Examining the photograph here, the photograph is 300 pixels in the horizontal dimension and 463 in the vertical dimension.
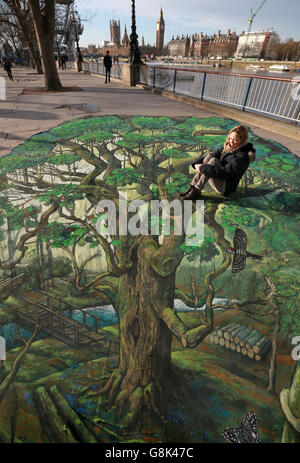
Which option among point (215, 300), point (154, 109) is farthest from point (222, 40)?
point (215, 300)

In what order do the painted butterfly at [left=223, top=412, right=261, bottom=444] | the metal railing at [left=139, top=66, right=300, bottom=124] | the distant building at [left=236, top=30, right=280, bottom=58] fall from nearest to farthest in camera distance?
1. the painted butterfly at [left=223, top=412, right=261, bottom=444]
2. the metal railing at [left=139, top=66, right=300, bottom=124]
3. the distant building at [left=236, top=30, right=280, bottom=58]

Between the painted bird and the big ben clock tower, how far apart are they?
180840 millimetres

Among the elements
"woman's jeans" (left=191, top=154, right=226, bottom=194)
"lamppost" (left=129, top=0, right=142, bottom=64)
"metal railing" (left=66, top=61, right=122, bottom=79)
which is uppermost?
"lamppost" (left=129, top=0, right=142, bottom=64)

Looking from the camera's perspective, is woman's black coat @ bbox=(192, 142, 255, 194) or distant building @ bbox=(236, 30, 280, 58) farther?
distant building @ bbox=(236, 30, 280, 58)

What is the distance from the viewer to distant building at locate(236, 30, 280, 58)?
106650mm

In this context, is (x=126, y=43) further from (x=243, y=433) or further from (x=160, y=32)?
(x=243, y=433)

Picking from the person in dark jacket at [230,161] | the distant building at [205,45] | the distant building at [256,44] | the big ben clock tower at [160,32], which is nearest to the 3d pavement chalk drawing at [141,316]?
the person in dark jacket at [230,161]

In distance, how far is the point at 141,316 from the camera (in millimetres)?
2617

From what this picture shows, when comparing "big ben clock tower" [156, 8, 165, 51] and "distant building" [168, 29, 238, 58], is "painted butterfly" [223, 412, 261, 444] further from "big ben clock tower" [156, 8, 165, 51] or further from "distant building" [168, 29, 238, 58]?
"big ben clock tower" [156, 8, 165, 51]

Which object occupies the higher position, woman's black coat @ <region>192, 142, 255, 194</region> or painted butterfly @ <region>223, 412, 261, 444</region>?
woman's black coat @ <region>192, 142, 255, 194</region>

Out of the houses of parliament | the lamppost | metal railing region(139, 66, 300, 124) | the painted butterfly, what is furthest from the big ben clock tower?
the painted butterfly

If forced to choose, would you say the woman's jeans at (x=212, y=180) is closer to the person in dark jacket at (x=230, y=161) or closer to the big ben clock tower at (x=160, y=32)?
the person in dark jacket at (x=230, y=161)

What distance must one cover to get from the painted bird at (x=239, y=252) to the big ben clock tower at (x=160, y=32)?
181 m
